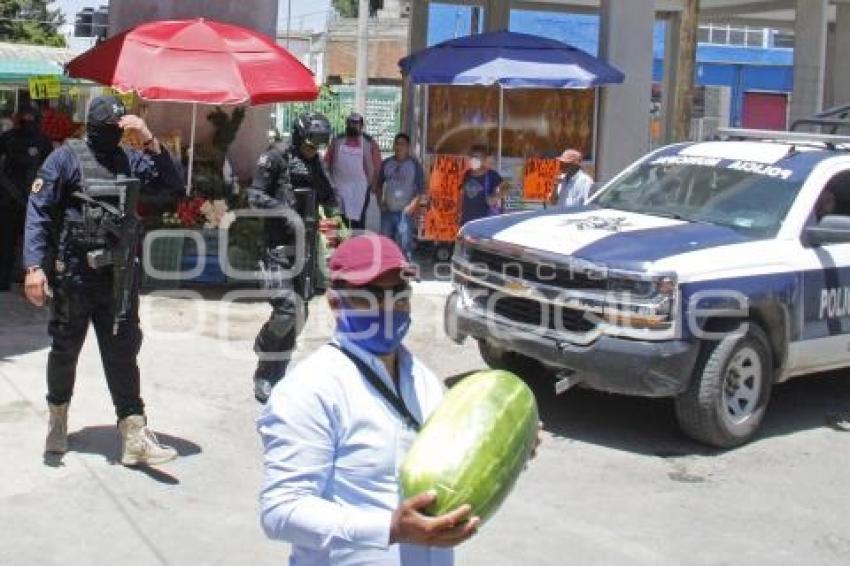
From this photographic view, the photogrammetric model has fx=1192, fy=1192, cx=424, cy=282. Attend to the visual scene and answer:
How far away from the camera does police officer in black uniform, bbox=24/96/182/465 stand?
5898 millimetres

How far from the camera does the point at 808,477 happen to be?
688 centimetres

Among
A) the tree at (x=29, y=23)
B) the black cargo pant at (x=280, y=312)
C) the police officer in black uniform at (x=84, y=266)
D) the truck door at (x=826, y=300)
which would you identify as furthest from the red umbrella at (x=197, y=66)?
the tree at (x=29, y=23)

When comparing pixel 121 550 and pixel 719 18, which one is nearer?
pixel 121 550

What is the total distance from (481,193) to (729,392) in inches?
221

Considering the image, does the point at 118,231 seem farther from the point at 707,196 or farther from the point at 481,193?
the point at 481,193

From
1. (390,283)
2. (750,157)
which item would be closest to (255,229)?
(750,157)

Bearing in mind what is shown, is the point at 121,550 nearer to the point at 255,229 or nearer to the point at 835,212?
the point at 835,212

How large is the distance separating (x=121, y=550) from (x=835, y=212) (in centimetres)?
527

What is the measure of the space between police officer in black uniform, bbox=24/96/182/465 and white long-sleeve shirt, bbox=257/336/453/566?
3400 mm

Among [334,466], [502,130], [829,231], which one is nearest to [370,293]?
[334,466]

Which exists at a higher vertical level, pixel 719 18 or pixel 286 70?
pixel 719 18

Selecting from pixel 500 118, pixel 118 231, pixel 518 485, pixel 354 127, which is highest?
pixel 500 118

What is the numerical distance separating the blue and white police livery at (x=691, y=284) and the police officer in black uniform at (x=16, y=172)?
496 centimetres

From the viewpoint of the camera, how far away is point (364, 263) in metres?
2.82
